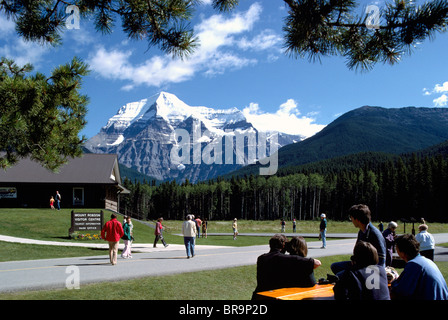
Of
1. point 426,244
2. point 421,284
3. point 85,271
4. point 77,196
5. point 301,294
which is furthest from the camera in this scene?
point 77,196

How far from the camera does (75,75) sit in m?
5.89

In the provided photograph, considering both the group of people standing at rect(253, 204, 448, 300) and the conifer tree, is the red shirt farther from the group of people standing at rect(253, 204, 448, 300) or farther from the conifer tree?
the group of people standing at rect(253, 204, 448, 300)

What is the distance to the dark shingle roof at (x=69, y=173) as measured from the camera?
39.2 metres

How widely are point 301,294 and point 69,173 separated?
4010 centimetres

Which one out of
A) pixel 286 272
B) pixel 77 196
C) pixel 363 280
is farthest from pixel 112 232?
pixel 77 196

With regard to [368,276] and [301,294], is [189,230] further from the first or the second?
[368,276]

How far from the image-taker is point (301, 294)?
467 centimetres

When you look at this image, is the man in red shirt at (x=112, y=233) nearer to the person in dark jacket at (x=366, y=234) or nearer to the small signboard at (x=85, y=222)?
the person in dark jacket at (x=366, y=234)

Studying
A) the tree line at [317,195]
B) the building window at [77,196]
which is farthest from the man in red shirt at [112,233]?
the tree line at [317,195]

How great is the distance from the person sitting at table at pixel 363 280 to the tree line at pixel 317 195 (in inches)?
3260

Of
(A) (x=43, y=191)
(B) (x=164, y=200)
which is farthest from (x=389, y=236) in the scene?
(B) (x=164, y=200)
